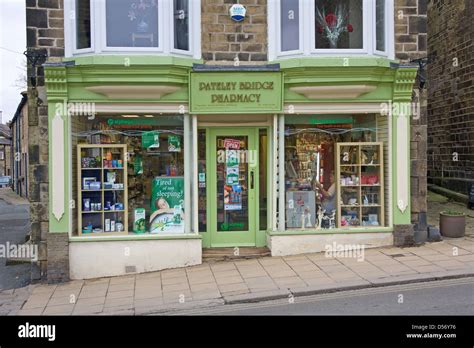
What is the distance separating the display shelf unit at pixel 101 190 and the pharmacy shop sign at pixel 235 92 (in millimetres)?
1758

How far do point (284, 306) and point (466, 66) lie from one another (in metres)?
11.1

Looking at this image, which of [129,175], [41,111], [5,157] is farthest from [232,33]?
[5,157]

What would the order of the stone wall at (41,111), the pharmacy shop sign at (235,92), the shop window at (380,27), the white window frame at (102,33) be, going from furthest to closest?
the shop window at (380,27), the pharmacy shop sign at (235,92), the stone wall at (41,111), the white window frame at (102,33)

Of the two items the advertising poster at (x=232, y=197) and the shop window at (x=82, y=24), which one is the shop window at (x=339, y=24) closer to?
the advertising poster at (x=232, y=197)

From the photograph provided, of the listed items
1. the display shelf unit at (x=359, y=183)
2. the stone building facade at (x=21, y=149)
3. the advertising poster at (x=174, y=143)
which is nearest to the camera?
the advertising poster at (x=174, y=143)

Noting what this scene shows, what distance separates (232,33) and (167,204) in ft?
11.4

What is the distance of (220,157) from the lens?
9.30m

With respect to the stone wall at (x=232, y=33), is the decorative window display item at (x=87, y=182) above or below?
below

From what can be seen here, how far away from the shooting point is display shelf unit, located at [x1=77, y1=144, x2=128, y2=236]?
8.61m

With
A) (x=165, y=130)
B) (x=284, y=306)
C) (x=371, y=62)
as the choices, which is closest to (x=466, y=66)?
(x=371, y=62)

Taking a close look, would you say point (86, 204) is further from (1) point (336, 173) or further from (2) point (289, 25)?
(2) point (289, 25)

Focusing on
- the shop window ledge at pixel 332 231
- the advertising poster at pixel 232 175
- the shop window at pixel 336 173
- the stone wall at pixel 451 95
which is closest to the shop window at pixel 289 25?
the shop window at pixel 336 173

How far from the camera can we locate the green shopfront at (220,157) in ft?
27.0
